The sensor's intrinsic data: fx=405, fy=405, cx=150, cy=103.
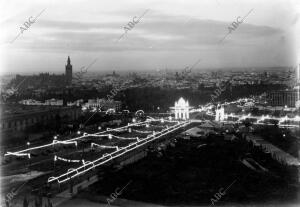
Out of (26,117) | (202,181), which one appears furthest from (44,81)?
(202,181)

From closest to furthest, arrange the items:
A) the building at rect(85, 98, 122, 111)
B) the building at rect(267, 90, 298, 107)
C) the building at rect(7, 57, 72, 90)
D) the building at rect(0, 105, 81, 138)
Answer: the building at rect(0, 105, 81, 138) → the building at rect(85, 98, 122, 111) → the building at rect(267, 90, 298, 107) → the building at rect(7, 57, 72, 90)

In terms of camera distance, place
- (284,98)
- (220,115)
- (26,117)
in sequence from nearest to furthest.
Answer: (26,117) → (220,115) → (284,98)

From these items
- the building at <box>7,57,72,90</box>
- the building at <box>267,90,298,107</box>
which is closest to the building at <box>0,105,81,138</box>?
the building at <box>267,90,298,107</box>

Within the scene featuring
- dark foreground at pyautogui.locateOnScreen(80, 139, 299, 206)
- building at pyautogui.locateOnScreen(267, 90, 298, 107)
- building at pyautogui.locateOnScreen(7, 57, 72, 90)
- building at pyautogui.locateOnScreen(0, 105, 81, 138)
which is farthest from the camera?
building at pyautogui.locateOnScreen(7, 57, 72, 90)

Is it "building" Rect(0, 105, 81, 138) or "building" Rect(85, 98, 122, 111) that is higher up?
"building" Rect(85, 98, 122, 111)

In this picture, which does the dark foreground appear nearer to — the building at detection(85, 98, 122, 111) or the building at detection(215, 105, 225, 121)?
the building at detection(215, 105, 225, 121)

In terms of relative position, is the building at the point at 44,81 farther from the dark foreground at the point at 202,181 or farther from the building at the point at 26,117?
the dark foreground at the point at 202,181

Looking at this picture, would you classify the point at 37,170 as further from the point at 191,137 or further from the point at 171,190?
the point at 191,137

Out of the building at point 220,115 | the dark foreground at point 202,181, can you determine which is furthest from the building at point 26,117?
the building at point 220,115

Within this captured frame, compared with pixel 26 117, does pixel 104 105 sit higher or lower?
higher

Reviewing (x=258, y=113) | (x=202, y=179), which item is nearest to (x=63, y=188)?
(x=202, y=179)

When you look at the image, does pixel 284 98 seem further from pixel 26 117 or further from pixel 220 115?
pixel 26 117
